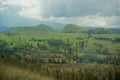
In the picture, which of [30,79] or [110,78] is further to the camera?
[110,78]

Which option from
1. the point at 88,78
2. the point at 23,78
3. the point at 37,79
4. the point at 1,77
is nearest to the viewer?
the point at 1,77

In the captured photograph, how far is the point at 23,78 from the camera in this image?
33.7ft

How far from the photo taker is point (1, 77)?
934 cm

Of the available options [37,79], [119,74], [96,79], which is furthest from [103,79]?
[37,79]

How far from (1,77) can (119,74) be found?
261 feet

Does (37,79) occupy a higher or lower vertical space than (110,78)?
higher

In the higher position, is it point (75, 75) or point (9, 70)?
point (9, 70)

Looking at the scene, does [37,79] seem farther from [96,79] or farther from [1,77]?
[96,79]

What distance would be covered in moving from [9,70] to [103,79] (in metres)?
84.7

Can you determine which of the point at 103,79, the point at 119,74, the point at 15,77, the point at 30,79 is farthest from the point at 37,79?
the point at 103,79

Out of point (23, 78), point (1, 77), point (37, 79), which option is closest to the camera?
point (1, 77)

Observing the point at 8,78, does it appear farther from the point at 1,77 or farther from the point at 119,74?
the point at 119,74

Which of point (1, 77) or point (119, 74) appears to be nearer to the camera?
point (1, 77)

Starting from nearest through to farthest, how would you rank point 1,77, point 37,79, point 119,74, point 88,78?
point 1,77, point 37,79, point 119,74, point 88,78
